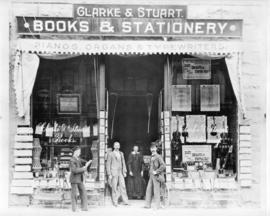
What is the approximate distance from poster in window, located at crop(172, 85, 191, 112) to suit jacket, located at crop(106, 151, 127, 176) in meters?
1.69

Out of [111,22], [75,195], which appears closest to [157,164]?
[75,195]

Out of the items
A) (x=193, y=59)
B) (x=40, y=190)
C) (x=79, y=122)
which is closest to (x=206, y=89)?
(x=193, y=59)

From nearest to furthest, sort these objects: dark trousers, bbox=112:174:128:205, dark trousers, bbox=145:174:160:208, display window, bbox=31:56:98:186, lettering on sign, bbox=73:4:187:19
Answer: lettering on sign, bbox=73:4:187:19, dark trousers, bbox=145:174:160:208, dark trousers, bbox=112:174:128:205, display window, bbox=31:56:98:186

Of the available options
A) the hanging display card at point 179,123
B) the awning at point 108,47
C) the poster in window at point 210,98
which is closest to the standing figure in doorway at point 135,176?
the hanging display card at point 179,123

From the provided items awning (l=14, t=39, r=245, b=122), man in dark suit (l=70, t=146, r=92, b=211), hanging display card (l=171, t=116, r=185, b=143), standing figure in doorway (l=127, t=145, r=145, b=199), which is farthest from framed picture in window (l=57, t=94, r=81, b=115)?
hanging display card (l=171, t=116, r=185, b=143)

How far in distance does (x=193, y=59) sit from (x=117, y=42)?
1902 mm

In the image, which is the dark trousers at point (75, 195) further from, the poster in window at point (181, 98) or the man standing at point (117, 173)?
the poster in window at point (181, 98)

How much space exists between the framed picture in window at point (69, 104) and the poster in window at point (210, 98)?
2.83 meters

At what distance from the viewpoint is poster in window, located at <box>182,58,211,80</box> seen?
14.8 meters

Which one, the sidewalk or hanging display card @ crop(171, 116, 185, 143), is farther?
hanging display card @ crop(171, 116, 185, 143)

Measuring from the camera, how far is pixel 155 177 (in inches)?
562

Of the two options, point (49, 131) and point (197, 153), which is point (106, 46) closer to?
point (49, 131)

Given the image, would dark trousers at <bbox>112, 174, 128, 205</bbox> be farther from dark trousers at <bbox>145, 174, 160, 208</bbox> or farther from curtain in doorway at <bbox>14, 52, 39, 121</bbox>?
curtain in doorway at <bbox>14, 52, 39, 121</bbox>

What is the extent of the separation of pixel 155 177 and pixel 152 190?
1.20 feet
